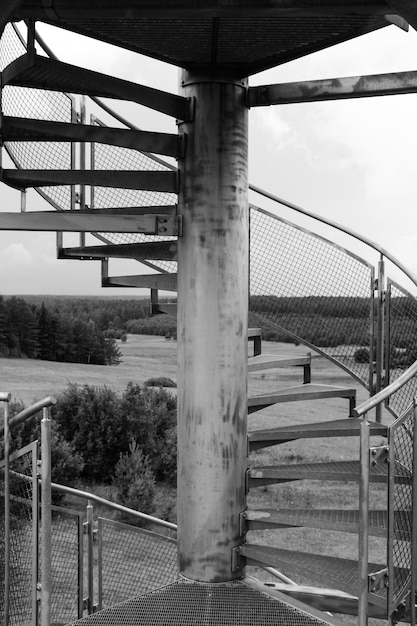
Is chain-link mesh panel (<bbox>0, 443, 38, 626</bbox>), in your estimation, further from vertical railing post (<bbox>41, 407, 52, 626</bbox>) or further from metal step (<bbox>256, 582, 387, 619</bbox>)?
metal step (<bbox>256, 582, 387, 619</bbox>)

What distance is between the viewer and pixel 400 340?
4.64 meters

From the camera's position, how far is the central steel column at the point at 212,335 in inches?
151

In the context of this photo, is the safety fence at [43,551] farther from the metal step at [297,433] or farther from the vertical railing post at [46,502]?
the metal step at [297,433]

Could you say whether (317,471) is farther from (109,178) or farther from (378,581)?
(109,178)

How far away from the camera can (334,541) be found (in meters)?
11.2

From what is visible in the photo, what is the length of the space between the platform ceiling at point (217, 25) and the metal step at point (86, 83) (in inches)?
8.9

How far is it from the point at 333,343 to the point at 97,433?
30.9 ft

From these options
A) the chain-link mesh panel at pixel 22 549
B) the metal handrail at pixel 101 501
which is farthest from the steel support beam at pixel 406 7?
the metal handrail at pixel 101 501

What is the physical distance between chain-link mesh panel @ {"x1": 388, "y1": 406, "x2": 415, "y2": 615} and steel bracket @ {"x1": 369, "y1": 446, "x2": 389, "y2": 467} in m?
0.02

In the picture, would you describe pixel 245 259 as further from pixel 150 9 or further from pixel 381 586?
pixel 381 586

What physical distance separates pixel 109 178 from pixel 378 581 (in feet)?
8.60

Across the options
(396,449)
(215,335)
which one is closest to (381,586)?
A: (396,449)

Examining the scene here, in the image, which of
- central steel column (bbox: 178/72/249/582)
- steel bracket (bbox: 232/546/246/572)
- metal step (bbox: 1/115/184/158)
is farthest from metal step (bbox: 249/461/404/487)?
metal step (bbox: 1/115/184/158)

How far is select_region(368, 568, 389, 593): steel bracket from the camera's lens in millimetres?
2865
